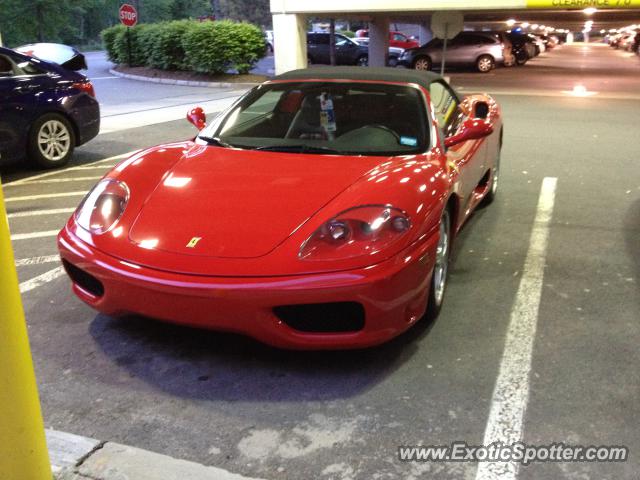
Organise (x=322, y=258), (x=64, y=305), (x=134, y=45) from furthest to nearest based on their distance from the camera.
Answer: (x=134, y=45)
(x=64, y=305)
(x=322, y=258)

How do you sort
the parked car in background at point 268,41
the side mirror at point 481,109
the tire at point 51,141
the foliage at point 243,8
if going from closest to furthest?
the side mirror at point 481,109 → the tire at point 51,141 → the parked car in background at point 268,41 → the foliage at point 243,8

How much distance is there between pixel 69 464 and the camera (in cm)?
232

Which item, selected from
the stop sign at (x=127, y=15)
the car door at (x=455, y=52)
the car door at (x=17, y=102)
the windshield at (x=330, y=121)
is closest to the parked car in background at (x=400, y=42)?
the car door at (x=455, y=52)

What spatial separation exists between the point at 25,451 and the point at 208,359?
1.28 meters

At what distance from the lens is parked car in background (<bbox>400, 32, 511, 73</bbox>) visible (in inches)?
928

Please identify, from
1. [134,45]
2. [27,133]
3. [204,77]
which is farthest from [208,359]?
[134,45]

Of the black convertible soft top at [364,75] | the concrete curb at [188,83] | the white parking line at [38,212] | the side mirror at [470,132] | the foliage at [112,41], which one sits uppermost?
the black convertible soft top at [364,75]

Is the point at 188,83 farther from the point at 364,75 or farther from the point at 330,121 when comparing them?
the point at 330,121

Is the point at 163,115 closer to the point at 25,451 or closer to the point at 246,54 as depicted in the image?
the point at 246,54

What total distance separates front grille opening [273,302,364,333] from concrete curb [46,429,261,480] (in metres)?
0.79

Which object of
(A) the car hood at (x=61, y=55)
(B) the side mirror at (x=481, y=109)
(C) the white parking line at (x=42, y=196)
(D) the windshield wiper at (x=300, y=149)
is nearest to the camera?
(D) the windshield wiper at (x=300, y=149)

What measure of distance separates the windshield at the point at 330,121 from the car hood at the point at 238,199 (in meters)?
0.22

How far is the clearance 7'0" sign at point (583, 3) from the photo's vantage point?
59.4 ft

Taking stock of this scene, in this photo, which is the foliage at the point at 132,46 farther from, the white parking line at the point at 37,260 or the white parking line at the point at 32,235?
the white parking line at the point at 37,260
